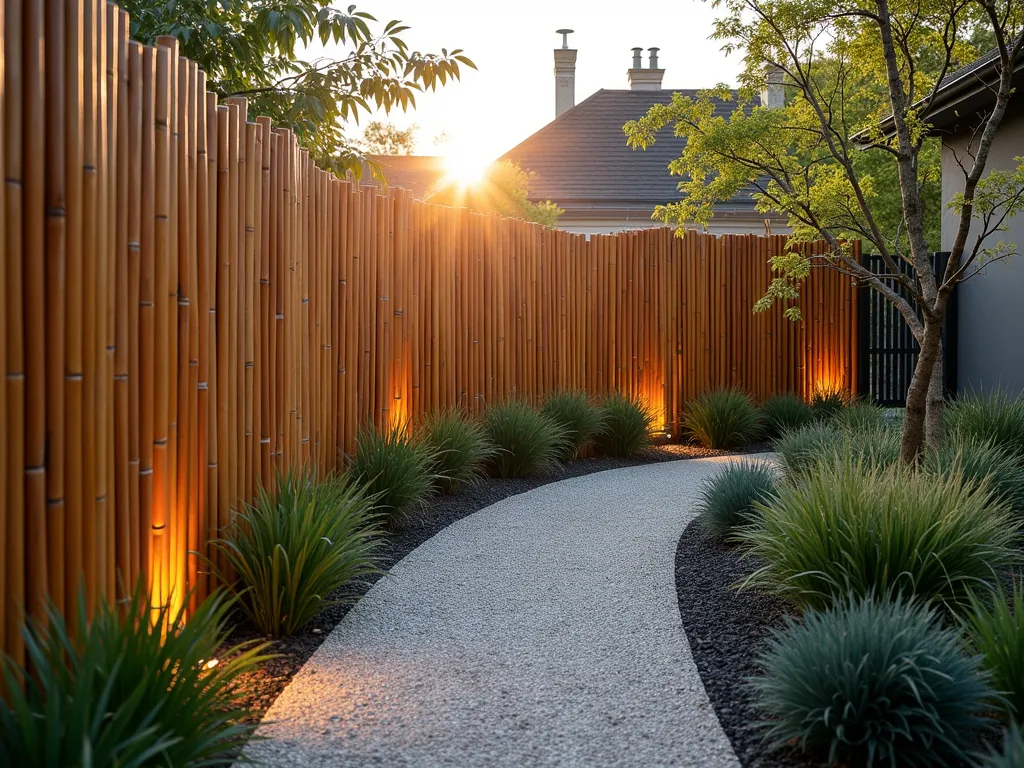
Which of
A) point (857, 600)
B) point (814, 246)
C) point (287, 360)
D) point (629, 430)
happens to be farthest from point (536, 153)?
point (857, 600)

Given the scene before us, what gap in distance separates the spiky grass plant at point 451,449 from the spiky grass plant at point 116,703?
13.0 ft

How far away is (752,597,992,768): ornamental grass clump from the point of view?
2.62m

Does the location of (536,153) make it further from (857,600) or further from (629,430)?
(857,600)

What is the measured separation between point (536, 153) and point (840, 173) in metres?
14.0

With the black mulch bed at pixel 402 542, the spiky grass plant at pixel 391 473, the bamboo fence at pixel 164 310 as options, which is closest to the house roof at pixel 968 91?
the black mulch bed at pixel 402 542

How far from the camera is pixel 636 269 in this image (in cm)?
1029

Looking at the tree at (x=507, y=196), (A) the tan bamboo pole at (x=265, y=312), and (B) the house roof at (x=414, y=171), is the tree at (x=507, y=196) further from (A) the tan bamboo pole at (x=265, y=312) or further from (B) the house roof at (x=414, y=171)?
(A) the tan bamboo pole at (x=265, y=312)

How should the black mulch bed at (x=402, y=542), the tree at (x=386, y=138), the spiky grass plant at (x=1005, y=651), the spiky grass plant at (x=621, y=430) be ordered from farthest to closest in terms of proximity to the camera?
the tree at (x=386, y=138), the spiky grass plant at (x=621, y=430), the black mulch bed at (x=402, y=542), the spiky grass plant at (x=1005, y=651)

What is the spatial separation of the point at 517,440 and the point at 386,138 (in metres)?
30.7

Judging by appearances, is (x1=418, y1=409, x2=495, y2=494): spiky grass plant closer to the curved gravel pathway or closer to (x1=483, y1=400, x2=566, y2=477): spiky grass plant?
(x1=483, y1=400, x2=566, y2=477): spiky grass plant

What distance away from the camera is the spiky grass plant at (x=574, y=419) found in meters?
8.41

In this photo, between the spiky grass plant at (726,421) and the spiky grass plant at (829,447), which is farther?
the spiky grass plant at (726,421)

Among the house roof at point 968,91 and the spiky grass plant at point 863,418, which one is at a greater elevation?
the house roof at point 968,91

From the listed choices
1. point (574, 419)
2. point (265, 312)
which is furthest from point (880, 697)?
point (574, 419)
